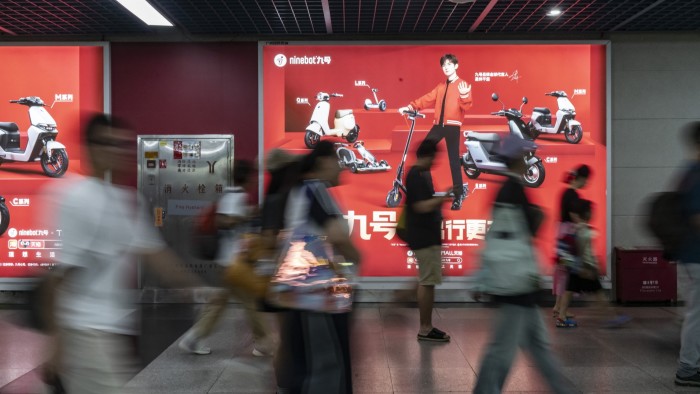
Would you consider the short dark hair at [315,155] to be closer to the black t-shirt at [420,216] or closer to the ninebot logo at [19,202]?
the black t-shirt at [420,216]

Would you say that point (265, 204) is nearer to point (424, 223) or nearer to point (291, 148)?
point (424, 223)

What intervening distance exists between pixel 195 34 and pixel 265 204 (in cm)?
556

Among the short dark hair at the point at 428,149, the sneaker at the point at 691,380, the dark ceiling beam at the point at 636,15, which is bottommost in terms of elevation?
the sneaker at the point at 691,380

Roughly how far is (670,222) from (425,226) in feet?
7.39

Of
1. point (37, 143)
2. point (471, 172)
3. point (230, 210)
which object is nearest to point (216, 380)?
point (230, 210)

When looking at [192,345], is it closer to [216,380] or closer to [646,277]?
[216,380]

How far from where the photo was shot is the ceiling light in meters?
7.56

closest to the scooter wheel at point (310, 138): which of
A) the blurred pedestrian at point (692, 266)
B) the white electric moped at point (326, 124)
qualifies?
the white electric moped at point (326, 124)

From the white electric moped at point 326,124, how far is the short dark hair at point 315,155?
496 cm

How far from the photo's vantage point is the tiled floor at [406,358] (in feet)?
17.5

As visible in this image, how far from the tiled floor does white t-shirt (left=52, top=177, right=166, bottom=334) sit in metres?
2.75

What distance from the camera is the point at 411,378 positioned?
552cm

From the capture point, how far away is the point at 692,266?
16.3ft

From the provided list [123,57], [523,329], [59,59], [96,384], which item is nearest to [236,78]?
[123,57]
